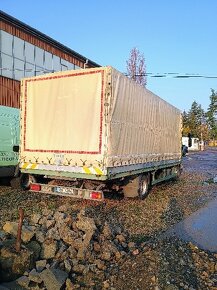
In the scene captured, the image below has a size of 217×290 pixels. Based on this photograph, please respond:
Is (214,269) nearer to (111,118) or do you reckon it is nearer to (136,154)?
(111,118)

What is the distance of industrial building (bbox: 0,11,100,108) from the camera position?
71.5 feet

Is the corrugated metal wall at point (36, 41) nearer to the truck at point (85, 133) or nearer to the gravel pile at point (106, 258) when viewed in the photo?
the truck at point (85, 133)

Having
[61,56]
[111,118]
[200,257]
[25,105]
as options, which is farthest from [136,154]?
[61,56]

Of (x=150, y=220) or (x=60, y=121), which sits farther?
(x=60, y=121)

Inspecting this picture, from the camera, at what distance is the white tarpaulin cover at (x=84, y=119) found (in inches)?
334

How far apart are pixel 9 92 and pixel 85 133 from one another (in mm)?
15334

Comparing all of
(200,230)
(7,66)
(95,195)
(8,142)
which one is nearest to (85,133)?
(95,195)

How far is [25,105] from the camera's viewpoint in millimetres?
10031

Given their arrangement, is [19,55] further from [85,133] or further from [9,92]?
[85,133]

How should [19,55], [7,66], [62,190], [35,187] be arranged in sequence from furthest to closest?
1. [19,55]
2. [7,66]
3. [35,187]
4. [62,190]

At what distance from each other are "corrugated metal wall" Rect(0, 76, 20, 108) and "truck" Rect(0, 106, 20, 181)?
11.2 metres

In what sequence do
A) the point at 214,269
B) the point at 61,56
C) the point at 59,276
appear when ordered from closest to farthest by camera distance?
the point at 59,276 → the point at 214,269 → the point at 61,56

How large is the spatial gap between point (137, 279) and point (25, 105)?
21.9 ft

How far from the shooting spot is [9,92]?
22516 mm
